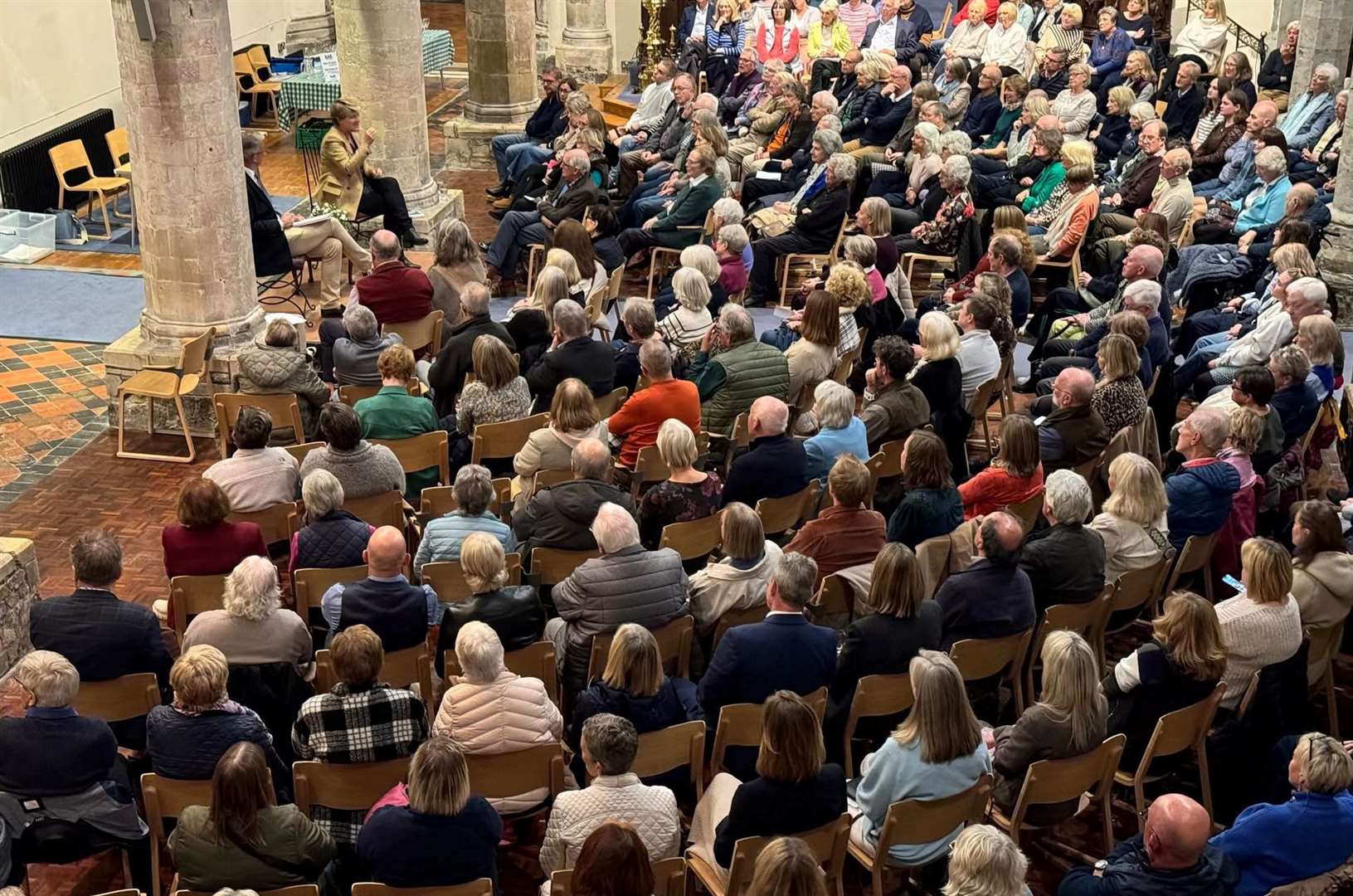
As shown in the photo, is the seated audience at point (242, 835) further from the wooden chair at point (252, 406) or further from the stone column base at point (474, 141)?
the stone column base at point (474, 141)

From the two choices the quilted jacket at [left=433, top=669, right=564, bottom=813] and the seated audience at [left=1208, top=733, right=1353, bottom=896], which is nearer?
the seated audience at [left=1208, top=733, right=1353, bottom=896]

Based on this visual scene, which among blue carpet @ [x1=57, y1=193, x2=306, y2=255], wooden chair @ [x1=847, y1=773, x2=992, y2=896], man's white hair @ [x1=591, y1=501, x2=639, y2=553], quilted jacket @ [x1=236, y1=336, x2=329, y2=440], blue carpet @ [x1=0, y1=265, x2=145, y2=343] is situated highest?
man's white hair @ [x1=591, y1=501, x2=639, y2=553]

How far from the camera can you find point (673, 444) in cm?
699

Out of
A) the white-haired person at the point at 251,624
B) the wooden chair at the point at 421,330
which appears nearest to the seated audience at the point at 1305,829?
the white-haired person at the point at 251,624

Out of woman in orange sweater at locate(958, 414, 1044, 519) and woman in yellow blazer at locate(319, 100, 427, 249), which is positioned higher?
woman in yellow blazer at locate(319, 100, 427, 249)

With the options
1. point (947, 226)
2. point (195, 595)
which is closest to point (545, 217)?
point (947, 226)

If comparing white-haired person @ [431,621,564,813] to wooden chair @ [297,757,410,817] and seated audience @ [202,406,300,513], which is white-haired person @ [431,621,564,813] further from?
seated audience @ [202,406,300,513]

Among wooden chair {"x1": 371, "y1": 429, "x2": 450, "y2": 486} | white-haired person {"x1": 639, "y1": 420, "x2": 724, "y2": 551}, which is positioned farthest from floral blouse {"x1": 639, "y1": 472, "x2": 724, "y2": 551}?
wooden chair {"x1": 371, "y1": 429, "x2": 450, "y2": 486}

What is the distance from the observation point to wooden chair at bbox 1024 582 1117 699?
638cm

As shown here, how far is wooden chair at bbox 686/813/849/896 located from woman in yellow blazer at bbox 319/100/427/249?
26.2 feet

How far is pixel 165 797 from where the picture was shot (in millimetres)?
5207

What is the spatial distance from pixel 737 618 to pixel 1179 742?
178 centimetres

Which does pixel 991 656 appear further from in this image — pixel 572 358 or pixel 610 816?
pixel 572 358

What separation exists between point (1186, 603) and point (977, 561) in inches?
34.6
